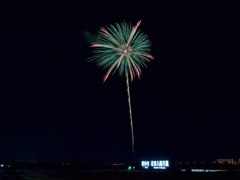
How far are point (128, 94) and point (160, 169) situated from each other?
41.0 meters

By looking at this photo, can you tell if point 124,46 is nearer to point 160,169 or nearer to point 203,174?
point 203,174

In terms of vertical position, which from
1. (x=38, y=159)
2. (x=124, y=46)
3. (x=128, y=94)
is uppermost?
(x=124, y=46)

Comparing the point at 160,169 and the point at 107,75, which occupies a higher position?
the point at 107,75

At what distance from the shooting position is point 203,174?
4306 cm

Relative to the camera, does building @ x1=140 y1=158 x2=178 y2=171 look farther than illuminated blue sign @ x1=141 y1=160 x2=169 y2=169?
No

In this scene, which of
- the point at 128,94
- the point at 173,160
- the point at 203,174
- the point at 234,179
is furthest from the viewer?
the point at 173,160

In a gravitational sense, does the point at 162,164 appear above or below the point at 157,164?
above

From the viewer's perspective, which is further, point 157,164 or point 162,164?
point 157,164

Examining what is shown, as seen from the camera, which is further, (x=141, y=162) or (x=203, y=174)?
(x=141, y=162)

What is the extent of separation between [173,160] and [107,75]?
41.9 meters

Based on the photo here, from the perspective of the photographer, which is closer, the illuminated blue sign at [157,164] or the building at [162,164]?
the building at [162,164]

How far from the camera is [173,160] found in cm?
5753

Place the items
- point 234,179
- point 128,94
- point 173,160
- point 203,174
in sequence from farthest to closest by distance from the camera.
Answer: point 173,160
point 203,174
point 234,179
point 128,94

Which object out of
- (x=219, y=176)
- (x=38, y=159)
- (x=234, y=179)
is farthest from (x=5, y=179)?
(x=38, y=159)
